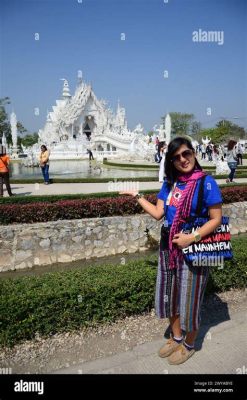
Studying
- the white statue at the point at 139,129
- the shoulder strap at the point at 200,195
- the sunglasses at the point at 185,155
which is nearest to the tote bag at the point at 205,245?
the shoulder strap at the point at 200,195

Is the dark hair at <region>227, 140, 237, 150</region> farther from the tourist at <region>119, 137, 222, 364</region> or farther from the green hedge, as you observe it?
the tourist at <region>119, 137, 222, 364</region>

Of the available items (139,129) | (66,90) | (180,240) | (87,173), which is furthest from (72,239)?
(66,90)

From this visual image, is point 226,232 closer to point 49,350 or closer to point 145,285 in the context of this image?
point 145,285

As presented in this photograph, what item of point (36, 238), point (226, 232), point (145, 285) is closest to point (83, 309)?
point (145, 285)

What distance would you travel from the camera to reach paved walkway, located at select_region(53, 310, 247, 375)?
3.07m

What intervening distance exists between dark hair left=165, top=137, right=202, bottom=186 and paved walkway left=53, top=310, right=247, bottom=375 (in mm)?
1857

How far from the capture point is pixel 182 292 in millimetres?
3033

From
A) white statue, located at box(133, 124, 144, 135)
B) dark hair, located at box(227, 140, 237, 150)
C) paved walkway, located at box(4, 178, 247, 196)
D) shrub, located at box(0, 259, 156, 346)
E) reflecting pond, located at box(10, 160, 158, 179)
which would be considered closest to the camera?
shrub, located at box(0, 259, 156, 346)

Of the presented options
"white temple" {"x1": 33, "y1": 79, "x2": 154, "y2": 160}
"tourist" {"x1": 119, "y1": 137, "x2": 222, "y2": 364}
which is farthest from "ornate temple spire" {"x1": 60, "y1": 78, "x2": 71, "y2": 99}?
"tourist" {"x1": 119, "y1": 137, "x2": 222, "y2": 364}

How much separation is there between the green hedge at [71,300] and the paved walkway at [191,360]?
23.8 inches

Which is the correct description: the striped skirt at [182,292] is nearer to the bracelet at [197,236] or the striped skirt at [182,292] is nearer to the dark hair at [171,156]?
the bracelet at [197,236]

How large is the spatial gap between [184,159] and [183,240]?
0.77 m

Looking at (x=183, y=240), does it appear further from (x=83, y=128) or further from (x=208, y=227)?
(x=83, y=128)

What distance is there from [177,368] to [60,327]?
1479 mm
